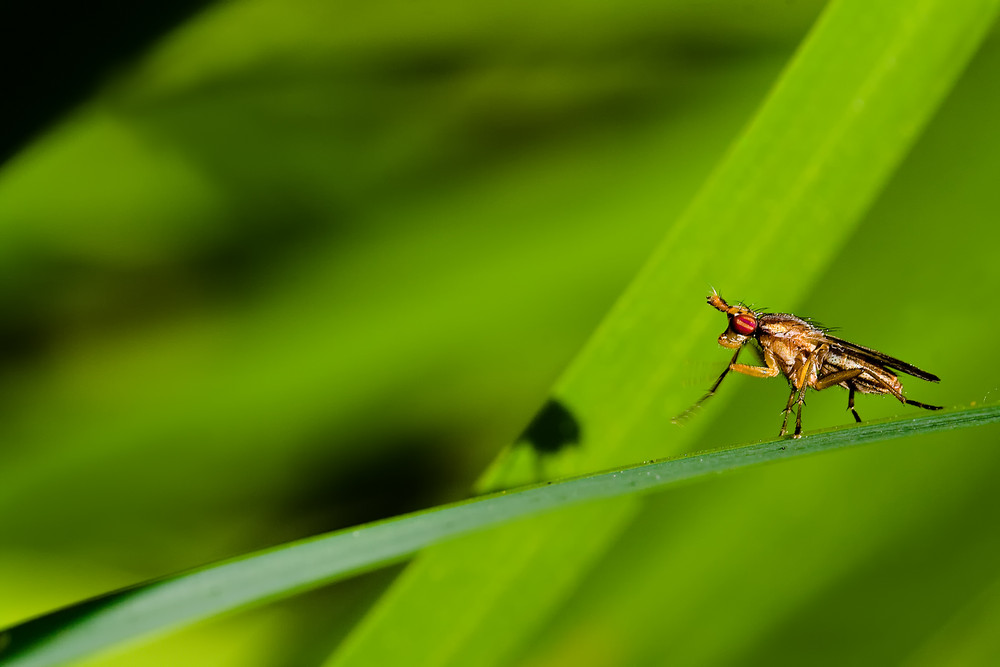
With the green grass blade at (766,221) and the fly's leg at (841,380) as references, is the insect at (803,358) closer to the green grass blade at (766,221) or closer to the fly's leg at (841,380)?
the fly's leg at (841,380)

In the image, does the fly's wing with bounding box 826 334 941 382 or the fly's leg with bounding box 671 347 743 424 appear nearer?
the fly's leg with bounding box 671 347 743 424

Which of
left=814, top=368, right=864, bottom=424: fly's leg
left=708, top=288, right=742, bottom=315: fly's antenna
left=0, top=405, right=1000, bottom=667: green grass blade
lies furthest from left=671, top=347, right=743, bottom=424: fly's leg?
left=0, top=405, right=1000, bottom=667: green grass blade

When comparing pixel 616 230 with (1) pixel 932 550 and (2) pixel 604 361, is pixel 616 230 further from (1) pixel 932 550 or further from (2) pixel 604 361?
(1) pixel 932 550

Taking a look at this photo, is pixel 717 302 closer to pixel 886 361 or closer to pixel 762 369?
pixel 762 369

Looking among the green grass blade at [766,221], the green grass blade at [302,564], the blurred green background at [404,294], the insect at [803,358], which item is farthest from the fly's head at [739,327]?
the green grass blade at [302,564]

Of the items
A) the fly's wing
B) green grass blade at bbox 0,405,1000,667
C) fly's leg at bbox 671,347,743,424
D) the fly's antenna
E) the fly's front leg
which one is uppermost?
the fly's wing

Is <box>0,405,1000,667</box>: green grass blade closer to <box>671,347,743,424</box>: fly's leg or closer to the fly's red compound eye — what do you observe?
<box>671,347,743,424</box>: fly's leg

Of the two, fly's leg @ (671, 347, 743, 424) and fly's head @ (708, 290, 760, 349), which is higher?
fly's head @ (708, 290, 760, 349)

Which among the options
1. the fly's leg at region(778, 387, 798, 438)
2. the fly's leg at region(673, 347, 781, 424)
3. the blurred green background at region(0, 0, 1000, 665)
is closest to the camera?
the blurred green background at region(0, 0, 1000, 665)
